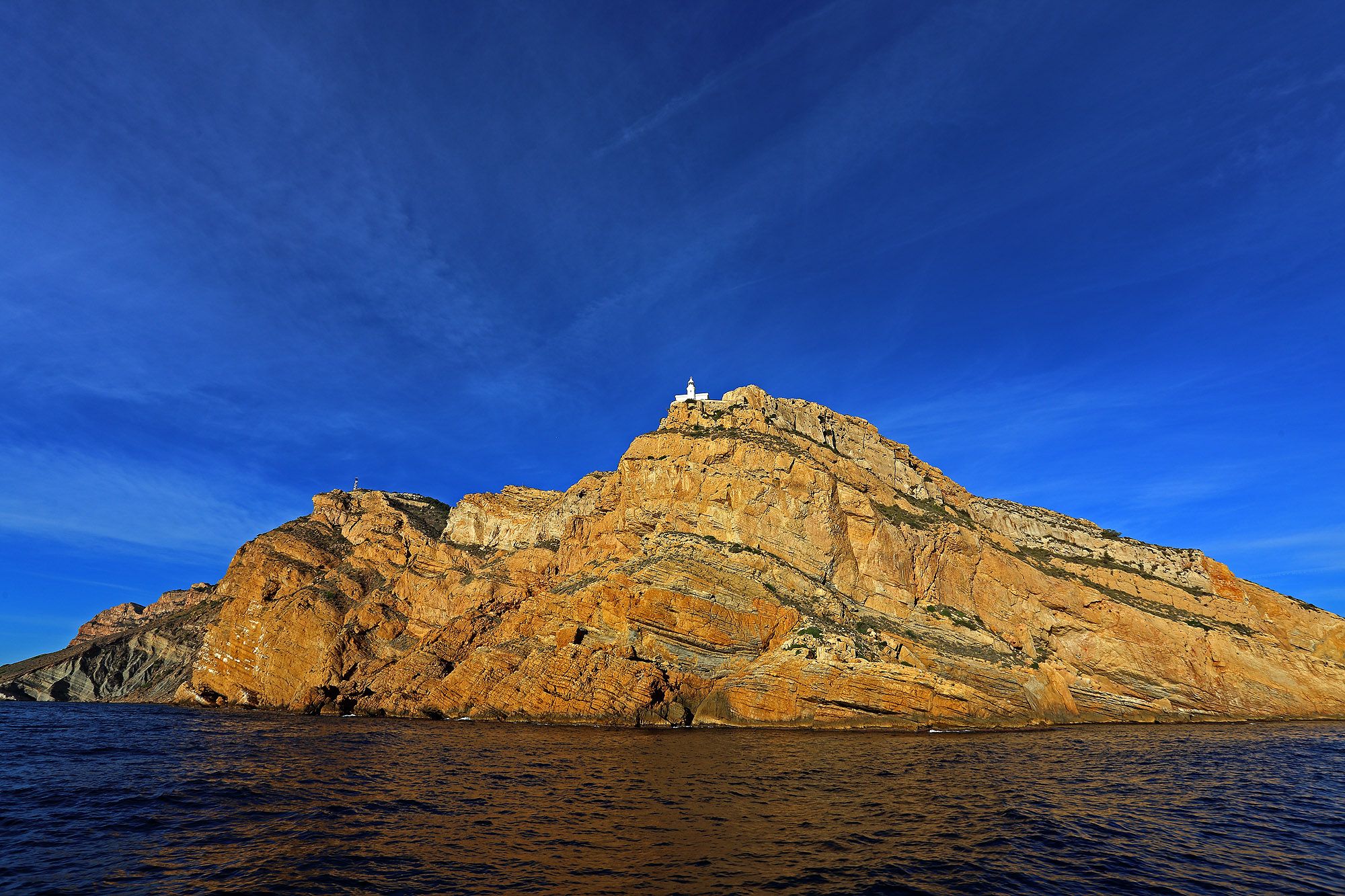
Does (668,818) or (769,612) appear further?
(769,612)

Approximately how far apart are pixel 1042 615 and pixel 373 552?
299 feet

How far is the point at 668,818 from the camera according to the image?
60.1ft

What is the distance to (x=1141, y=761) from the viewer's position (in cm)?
3216

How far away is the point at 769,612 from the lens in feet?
182

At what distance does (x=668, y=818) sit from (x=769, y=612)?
38290mm

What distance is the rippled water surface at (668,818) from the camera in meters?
13.7

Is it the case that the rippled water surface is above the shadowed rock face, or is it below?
below

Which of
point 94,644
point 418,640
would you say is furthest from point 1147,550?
point 94,644

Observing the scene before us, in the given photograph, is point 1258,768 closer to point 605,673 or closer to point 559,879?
point 559,879

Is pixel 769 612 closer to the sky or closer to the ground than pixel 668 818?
closer to the sky

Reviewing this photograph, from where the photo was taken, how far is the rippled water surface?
538 inches

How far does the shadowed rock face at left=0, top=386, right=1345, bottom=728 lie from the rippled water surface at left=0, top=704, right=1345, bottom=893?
1510cm

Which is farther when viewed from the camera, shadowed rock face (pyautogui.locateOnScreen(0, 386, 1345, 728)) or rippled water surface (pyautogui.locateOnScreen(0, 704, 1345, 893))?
shadowed rock face (pyautogui.locateOnScreen(0, 386, 1345, 728))

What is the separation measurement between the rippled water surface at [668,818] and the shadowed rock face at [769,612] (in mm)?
15104
